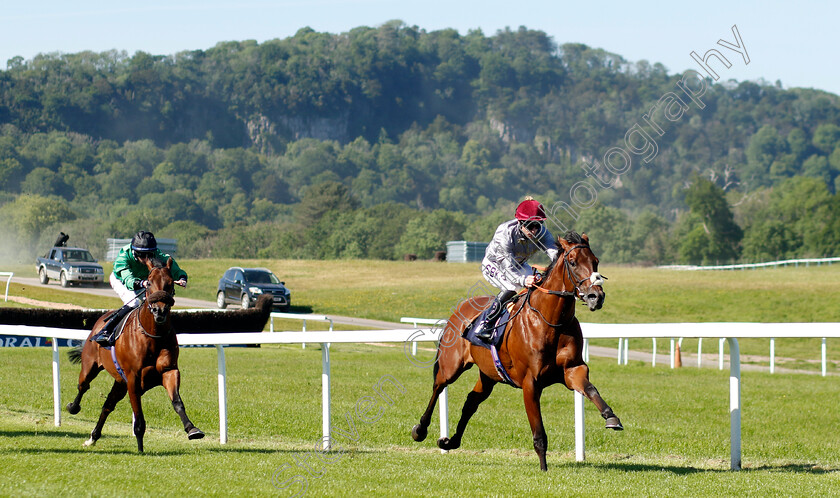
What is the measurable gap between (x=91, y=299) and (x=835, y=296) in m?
27.6

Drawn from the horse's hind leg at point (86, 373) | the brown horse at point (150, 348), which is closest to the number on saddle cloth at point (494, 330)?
the brown horse at point (150, 348)

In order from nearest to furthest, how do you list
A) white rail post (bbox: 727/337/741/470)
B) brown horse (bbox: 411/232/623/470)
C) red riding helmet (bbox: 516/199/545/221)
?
brown horse (bbox: 411/232/623/470) < white rail post (bbox: 727/337/741/470) < red riding helmet (bbox: 516/199/545/221)

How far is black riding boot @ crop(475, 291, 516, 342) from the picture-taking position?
7.28 m

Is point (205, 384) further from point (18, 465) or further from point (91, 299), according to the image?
point (91, 299)

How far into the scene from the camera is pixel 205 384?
13.8 meters

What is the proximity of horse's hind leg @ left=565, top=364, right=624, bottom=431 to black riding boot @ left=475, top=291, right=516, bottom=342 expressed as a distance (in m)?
0.88

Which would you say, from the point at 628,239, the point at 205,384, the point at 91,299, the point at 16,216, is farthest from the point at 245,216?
the point at 205,384

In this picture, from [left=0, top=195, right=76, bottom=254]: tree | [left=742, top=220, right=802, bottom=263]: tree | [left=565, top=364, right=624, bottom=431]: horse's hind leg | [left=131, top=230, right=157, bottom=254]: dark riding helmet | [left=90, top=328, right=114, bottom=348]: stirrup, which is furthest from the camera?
[left=0, top=195, right=76, bottom=254]: tree

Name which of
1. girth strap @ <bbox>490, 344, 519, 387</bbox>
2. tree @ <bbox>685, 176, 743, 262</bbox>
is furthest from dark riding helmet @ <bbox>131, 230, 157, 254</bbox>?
tree @ <bbox>685, 176, 743, 262</bbox>

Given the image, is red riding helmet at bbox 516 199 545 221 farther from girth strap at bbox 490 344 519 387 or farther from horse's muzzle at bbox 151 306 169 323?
horse's muzzle at bbox 151 306 169 323

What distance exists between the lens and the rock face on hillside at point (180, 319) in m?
20.1

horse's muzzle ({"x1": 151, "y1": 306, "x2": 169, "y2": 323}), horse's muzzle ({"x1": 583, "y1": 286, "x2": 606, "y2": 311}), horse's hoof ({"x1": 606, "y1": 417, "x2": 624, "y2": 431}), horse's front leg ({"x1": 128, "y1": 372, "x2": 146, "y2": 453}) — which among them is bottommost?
horse's front leg ({"x1": 128, "y1": 372, "x2": 146, "y2": 453})

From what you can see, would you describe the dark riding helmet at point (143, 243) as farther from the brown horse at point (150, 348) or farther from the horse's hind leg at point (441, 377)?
the horse's hind leg at point (441, 377)

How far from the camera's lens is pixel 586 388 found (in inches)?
248
